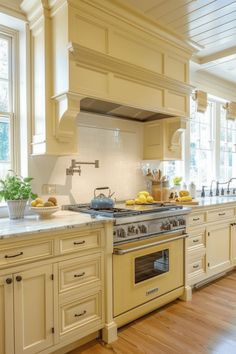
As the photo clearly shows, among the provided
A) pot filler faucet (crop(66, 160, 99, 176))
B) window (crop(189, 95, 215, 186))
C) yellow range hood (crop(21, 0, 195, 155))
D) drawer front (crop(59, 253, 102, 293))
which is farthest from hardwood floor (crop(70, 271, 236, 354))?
window (crop(189, 95, 215, 186))

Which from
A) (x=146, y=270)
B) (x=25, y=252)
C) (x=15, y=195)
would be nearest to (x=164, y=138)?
(x=146, y=270)

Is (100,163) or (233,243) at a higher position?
(100,163)

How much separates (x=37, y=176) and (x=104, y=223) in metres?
0.79

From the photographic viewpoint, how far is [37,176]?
247 cm

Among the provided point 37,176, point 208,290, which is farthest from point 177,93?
point 208,290

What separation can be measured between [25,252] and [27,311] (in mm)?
369

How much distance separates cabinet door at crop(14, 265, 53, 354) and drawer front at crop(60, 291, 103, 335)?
0.11m

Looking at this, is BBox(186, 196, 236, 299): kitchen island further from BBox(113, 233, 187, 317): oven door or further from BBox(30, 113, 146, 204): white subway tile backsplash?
BBox(30, 113, 146, 204): white subway tile backsplash

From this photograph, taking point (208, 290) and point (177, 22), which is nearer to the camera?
point (177, 22)

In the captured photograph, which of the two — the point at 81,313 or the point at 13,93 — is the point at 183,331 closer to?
the point at 81,313

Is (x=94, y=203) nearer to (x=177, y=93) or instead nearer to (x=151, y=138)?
(x=151, y=138)

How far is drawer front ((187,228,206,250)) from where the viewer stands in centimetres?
295

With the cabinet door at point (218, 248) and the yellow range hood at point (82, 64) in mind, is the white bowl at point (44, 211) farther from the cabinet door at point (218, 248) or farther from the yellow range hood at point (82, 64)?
the cabinet door at point (218, 248)

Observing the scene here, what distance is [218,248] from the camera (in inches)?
130
